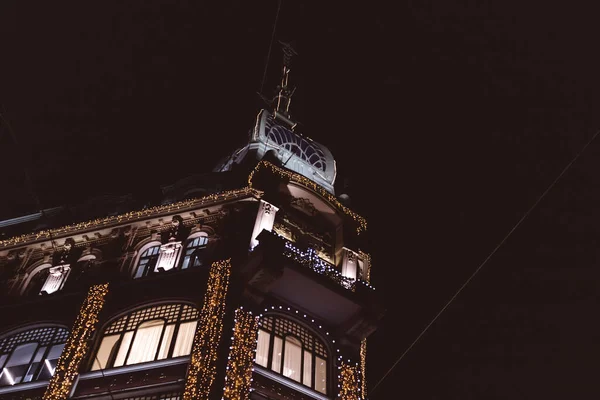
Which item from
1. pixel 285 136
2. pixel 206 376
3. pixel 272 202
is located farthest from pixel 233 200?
pixel 206 376

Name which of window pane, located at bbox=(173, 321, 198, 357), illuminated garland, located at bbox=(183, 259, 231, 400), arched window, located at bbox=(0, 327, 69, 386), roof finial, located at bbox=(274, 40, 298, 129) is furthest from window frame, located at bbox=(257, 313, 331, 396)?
roof finial, located at bbox=(274, 40, 298, 129)

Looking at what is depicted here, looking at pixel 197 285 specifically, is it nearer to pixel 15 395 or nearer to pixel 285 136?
pixel 15 395

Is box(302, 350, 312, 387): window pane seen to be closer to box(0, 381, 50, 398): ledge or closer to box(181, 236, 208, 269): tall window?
box(181, 236, 208, 269): tall window

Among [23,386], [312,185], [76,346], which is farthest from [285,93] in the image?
[23,386]

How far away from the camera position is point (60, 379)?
21.8 metres

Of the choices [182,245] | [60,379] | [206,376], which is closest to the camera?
[206,376]

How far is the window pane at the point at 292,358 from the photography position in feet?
72.4

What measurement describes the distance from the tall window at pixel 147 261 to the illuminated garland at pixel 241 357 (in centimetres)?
613

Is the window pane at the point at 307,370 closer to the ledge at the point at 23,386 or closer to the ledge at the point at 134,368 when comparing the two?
the ledge at the point at 134,368

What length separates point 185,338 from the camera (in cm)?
2197

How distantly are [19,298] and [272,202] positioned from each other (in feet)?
39.3

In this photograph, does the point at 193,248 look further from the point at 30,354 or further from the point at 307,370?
the point at 30,354

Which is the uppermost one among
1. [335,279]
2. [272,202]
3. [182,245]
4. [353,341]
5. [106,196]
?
[106,196]

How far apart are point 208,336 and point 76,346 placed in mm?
5615
